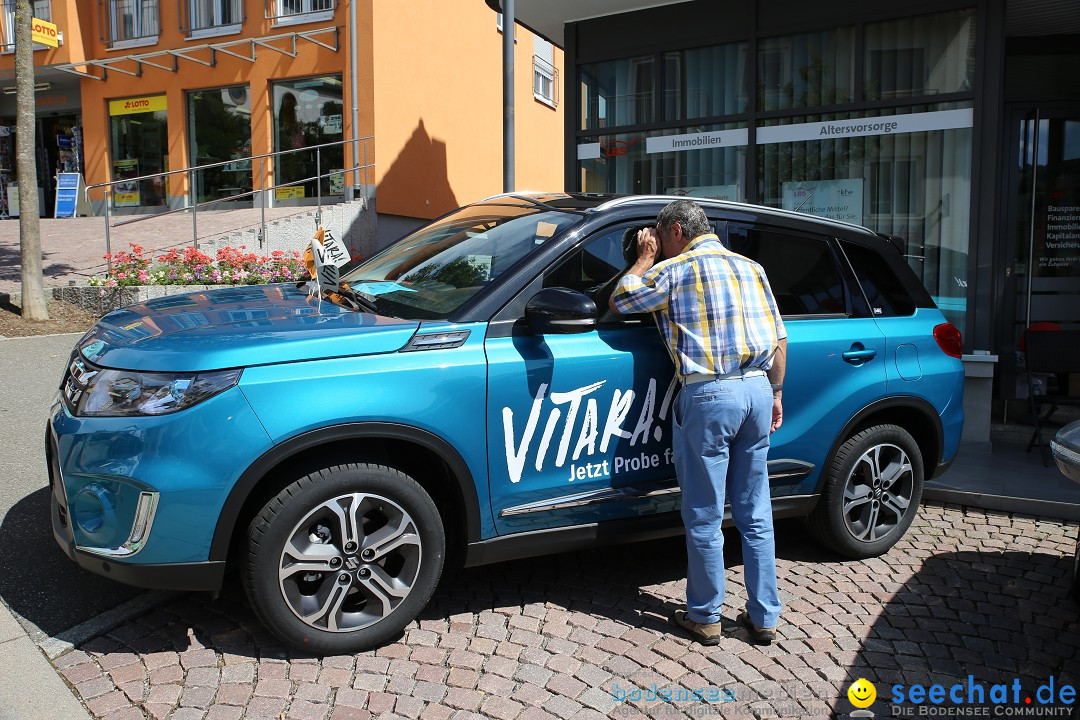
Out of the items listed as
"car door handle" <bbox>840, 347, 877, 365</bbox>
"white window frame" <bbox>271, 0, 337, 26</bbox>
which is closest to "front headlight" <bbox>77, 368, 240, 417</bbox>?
"car door handle" <bbox>840, 347, 877, 365</bbox>

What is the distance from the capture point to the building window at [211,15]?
18.5 metres

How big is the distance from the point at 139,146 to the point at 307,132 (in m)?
4.74

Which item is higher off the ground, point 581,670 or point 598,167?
point 598,167

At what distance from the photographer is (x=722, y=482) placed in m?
3.54

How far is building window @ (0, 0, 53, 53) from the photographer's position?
2031 cm

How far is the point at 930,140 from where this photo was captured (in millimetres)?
7523

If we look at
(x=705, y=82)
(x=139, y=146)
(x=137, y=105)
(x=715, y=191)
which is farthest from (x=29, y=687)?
(x=137, y=105)

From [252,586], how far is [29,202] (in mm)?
9581

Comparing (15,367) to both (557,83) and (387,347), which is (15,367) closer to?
(387,347)

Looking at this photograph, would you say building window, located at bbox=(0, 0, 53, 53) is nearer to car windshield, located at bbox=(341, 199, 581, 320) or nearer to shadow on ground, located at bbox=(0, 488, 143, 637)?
shadow on ground, located at bbox=(0, 488, 143, 637)

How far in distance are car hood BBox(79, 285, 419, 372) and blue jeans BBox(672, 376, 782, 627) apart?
120 cm

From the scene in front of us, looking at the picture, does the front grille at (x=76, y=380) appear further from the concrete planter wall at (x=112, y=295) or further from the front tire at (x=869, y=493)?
the concrete planter wall at (x=112, y=295)

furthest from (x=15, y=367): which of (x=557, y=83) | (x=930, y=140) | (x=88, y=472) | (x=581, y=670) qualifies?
(x=557, y=83)

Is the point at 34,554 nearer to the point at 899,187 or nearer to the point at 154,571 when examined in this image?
the point at 154,571
